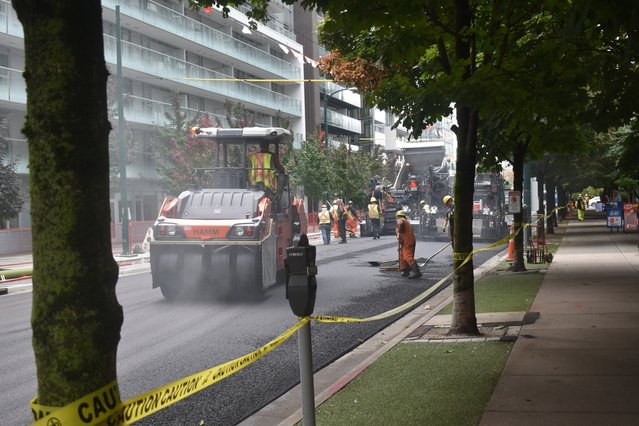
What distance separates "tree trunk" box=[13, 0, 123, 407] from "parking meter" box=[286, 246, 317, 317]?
156 centimetres

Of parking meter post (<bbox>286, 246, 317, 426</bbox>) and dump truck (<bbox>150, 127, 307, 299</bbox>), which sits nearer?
parking meter post (<bbox>286, 246, 317, 426</bbox>)

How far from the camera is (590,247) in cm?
2459

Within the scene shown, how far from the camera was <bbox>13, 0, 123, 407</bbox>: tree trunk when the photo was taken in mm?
3211

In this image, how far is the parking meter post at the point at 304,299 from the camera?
465 centimetres

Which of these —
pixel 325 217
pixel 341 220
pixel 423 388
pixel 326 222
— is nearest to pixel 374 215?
pixel 341 220

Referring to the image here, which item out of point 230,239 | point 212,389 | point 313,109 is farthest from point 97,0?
point 313,109

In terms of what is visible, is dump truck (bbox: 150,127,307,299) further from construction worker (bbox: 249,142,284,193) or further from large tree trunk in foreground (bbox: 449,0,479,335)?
large tree trunk in foreground (bbox: 449,0,479,335)

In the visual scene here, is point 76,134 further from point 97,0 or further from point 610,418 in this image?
point 610,418

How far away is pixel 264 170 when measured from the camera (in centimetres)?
1562

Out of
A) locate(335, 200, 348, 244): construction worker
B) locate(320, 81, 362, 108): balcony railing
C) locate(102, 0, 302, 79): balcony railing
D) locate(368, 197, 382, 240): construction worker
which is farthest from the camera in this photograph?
locate(320, 81, 362, 108): balcony railing

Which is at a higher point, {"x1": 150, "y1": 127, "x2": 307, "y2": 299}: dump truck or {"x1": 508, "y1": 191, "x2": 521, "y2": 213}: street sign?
{"x1": 508, "y1": 191, "x2": 521, "y2": 213}: street sign

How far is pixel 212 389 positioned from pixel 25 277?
1305cm

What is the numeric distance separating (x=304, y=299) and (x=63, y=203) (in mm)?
1887

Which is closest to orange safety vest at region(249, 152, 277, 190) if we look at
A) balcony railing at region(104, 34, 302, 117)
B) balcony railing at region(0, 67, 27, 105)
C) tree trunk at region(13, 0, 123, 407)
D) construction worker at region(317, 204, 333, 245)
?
tree trunk at region(13, 0, 123, 407)
